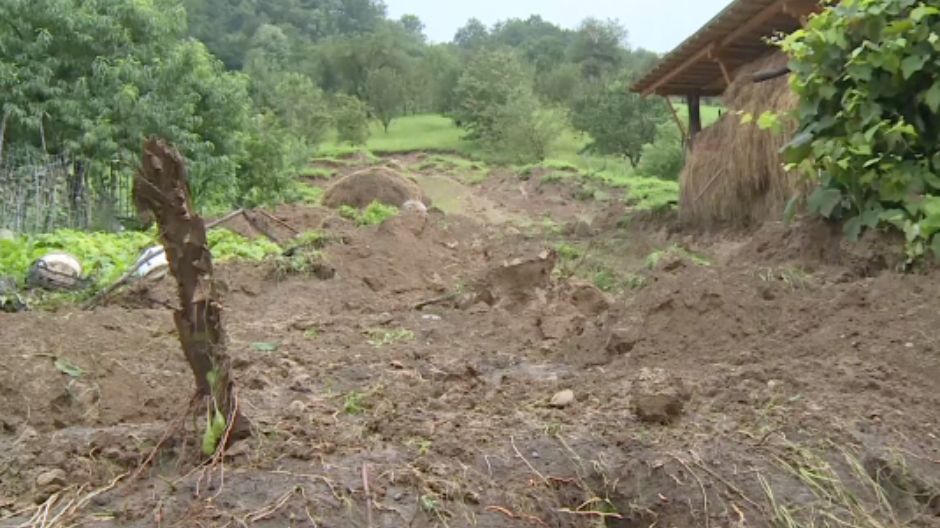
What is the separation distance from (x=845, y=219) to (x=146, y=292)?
5106 millimetres

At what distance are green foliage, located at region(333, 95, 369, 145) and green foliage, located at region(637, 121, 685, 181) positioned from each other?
1471 centimetres

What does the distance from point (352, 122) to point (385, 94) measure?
816cm

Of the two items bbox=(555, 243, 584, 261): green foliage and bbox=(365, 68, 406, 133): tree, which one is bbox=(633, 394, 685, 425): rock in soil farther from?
bbox=(365, 68, 406, 133): tree

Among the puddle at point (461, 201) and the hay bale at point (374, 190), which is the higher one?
the hay bale at point (374, 190)

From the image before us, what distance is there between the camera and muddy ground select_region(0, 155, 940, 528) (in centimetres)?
308

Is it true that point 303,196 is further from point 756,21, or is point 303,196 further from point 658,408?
point 658,408

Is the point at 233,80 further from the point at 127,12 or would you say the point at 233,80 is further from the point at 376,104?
the point at 376,104

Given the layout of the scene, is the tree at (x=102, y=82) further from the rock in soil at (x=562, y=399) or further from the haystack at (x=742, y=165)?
the rock in soil at (x=562, y=399)

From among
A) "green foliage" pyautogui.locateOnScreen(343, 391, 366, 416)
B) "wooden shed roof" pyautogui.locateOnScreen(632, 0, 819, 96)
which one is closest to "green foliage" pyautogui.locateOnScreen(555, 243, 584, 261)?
"wooden shed roof" pyautogui.locateOnScreen(632, 0, 819, 96)

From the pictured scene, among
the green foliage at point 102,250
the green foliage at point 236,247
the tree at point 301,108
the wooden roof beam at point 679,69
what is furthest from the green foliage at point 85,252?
the tree at point 301,108

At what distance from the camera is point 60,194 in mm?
14211

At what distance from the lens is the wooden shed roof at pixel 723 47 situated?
10945 mm

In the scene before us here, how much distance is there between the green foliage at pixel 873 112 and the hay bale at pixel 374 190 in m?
12.0

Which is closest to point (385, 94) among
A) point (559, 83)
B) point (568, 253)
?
point (559, 83)
